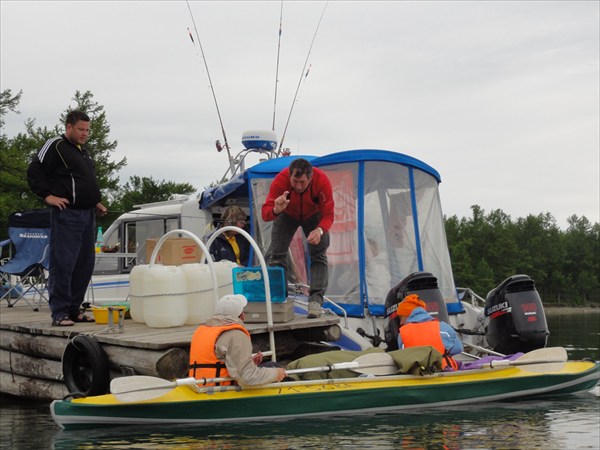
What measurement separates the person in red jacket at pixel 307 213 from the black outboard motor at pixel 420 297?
828mm

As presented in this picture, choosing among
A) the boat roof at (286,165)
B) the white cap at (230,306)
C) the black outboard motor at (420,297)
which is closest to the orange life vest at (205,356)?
the white cap at (230,306)

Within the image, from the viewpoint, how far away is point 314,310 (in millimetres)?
8961

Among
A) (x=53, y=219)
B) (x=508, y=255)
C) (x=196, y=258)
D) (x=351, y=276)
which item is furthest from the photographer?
(x=508, y=255)

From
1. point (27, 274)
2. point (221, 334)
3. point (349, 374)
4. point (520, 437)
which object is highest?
point (27, 274)

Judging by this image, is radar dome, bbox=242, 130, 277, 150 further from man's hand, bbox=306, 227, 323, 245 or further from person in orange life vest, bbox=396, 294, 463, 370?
person in orange life vest, bbox=396, 294, 463, 370

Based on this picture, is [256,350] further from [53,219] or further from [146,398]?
[53,219]

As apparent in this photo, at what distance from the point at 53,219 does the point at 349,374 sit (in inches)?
141

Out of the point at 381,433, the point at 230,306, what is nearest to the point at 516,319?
the point at 381,433

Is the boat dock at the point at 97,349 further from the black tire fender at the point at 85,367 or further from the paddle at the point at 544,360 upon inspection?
the paddle at the point at 544,360

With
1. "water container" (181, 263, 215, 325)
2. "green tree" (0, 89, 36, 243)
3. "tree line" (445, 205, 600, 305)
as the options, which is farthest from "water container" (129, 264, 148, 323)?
"tree line" (445, 205, 600, 305)

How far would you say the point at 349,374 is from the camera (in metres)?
7.70

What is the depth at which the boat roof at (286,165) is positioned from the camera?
10.7 metres

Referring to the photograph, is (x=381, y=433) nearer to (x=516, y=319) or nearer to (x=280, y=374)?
(x=280, y=374)

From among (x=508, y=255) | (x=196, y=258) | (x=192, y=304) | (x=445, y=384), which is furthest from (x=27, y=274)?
(x=508, y=255)
